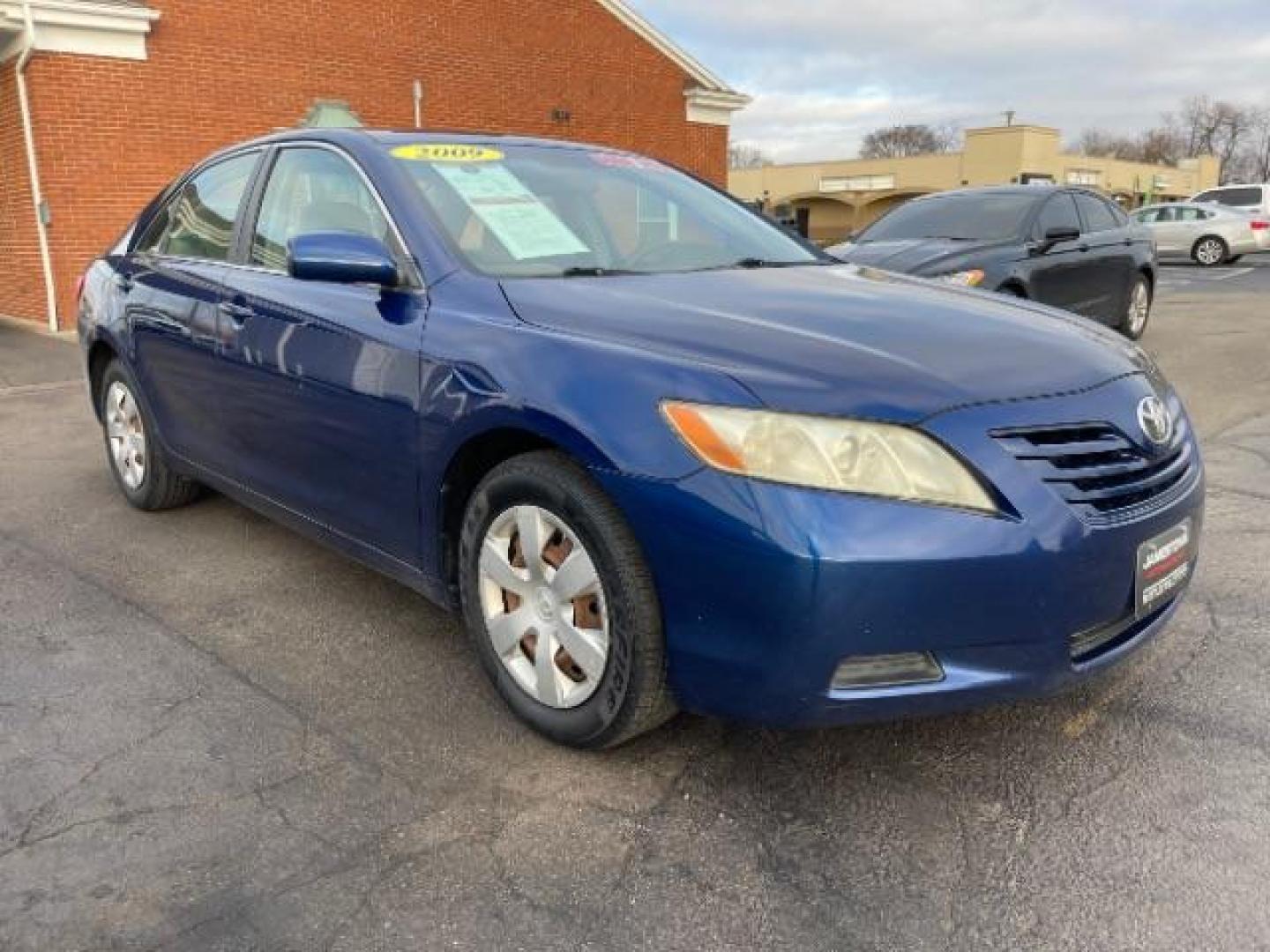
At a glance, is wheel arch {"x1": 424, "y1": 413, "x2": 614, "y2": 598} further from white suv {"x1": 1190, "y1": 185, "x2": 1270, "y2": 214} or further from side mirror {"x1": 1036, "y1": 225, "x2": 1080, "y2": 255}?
white suv {"x1": 1190, "y1": 185, "x2": 1270, "y2": 214}

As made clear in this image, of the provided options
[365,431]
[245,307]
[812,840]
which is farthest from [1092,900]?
[245,307]

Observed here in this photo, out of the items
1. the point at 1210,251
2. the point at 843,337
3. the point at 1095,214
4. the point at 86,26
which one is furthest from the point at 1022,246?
the point at 1210,251

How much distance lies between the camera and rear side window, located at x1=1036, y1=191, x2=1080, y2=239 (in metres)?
8.42

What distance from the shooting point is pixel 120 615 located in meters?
3.69

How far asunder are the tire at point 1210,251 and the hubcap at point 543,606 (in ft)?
85.8

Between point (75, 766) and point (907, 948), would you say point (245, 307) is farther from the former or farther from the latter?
point (907, 948)

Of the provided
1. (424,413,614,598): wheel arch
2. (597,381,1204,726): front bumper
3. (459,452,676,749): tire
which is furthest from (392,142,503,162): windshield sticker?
(597,381,1204,726): front bumper

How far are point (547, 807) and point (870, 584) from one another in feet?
3.16

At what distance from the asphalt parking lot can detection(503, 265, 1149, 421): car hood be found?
961mm

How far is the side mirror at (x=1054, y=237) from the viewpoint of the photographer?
26.8 feet

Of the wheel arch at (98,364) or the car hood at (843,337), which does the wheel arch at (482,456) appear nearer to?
the car hood at (843,337)

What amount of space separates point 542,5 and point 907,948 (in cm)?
1537

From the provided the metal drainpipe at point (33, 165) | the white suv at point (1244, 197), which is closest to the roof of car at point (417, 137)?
the metal drainpipe at point (33, 165)

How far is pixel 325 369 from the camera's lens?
3201 mm
